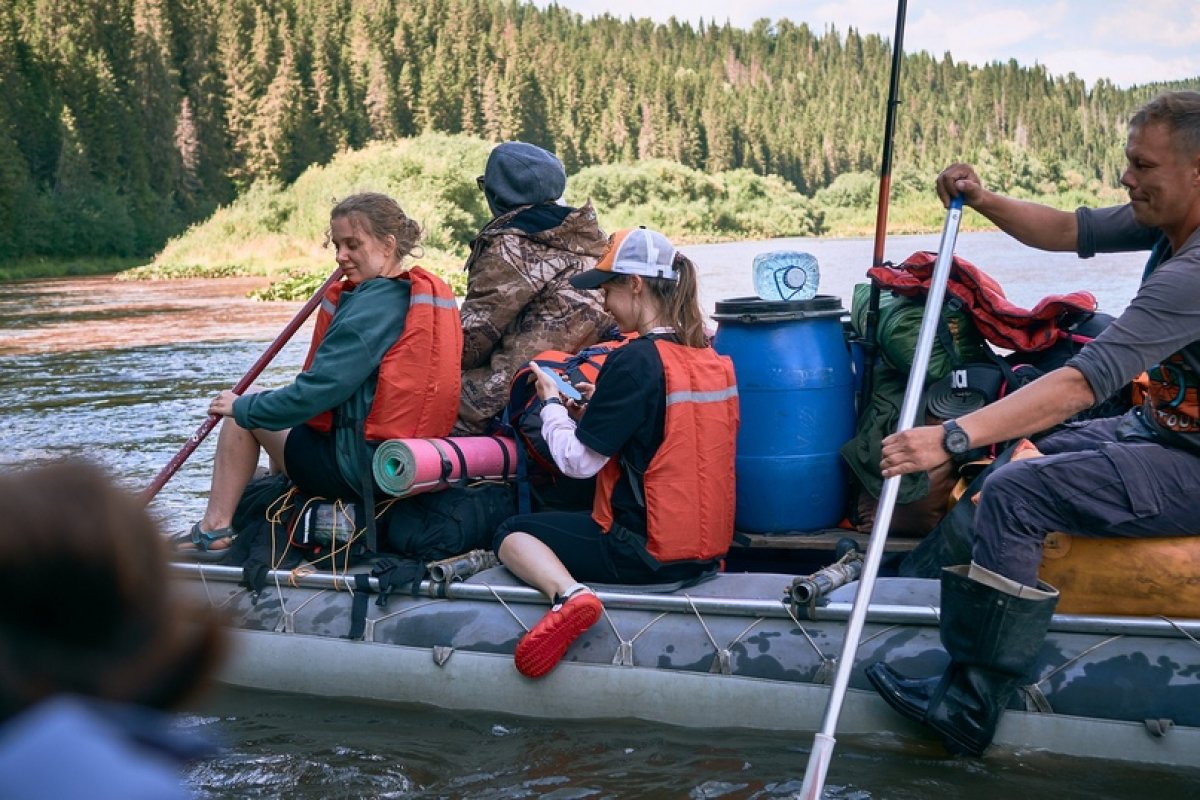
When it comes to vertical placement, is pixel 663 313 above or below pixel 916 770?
above

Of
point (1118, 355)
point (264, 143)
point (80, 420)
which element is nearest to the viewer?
point (1118, 355)

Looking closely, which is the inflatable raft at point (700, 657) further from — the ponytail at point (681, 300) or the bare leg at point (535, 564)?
the ponytail at point (681, 300)

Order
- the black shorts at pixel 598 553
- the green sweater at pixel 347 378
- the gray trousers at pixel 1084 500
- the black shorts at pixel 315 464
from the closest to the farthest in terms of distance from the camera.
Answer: the gray trousers at pixel 1084 500 < the black shorts at pixel 598 553 < the green sweater at pixel 347 378 < the black shorts at pixel 315 464

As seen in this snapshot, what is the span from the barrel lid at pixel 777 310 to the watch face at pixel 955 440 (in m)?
1.35

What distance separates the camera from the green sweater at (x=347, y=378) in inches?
186

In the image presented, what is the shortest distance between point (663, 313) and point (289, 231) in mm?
34840

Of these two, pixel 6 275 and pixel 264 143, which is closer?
pixel 6 275

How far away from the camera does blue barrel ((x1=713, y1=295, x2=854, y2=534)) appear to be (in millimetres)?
4656

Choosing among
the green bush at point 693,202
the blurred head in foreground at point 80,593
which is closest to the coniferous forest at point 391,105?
the green bush at point 693,202

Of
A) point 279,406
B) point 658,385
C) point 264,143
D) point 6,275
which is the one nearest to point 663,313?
point 658,385

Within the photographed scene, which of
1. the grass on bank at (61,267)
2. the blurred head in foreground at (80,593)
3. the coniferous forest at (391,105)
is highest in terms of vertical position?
the blurred head in foreground at (80,593)

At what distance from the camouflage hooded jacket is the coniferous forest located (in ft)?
132

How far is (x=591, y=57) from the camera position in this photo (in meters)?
62.9

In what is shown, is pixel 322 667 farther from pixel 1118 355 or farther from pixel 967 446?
pixel 1118 355
